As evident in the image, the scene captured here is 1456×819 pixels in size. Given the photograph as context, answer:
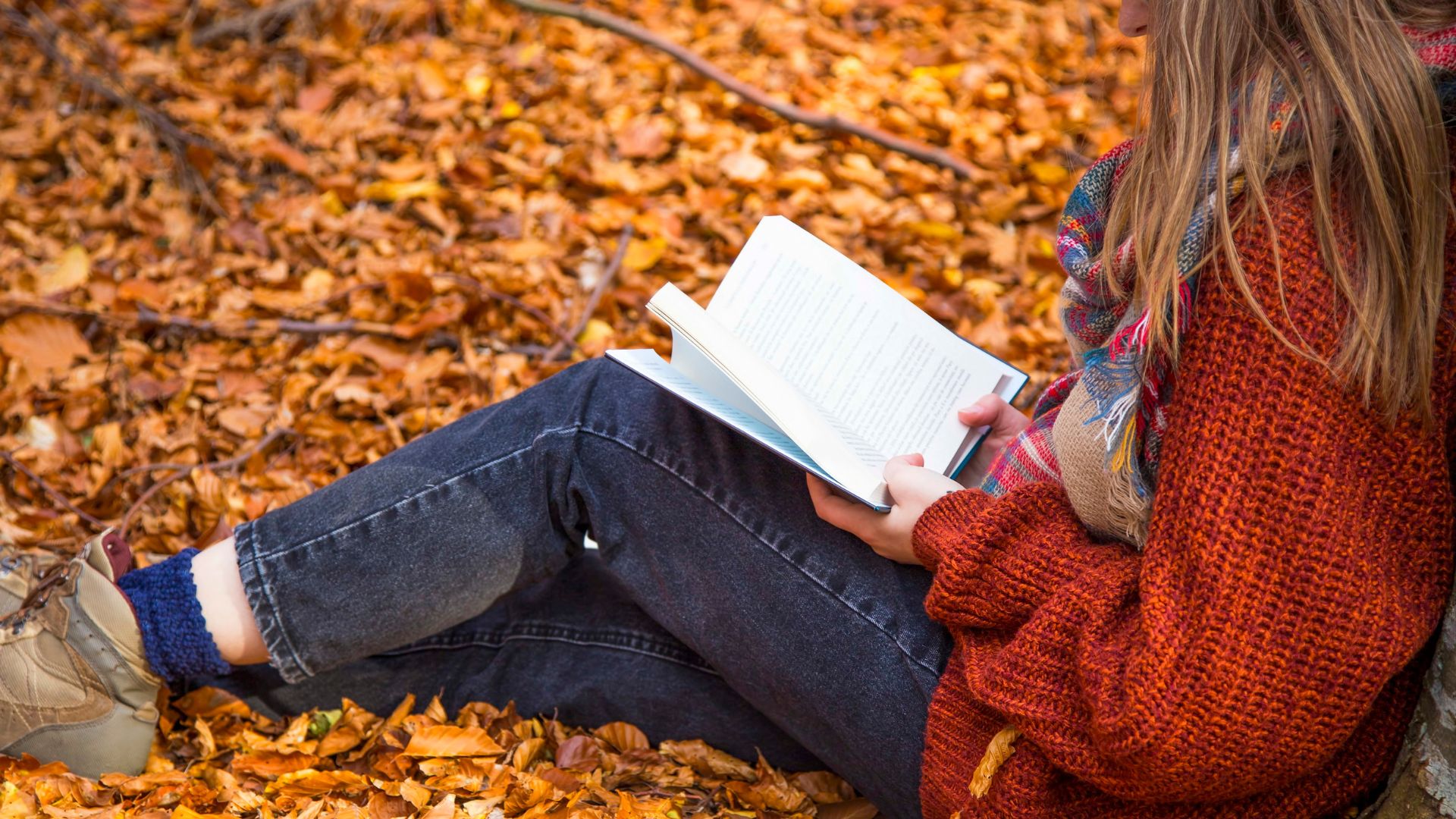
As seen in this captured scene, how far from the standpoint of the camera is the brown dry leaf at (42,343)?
7.19ft

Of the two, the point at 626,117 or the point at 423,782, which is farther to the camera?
the point at 626,117

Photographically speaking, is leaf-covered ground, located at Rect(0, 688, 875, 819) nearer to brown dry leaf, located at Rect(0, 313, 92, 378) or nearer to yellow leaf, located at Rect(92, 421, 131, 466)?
yellow leaf, located at Rect(92, 421, 131, 466)

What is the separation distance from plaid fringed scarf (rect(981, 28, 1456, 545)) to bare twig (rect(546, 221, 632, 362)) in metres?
1.19

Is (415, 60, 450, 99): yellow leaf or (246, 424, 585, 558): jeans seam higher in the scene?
(415, 60, 450, 99): yellow leaf

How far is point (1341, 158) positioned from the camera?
92 cm

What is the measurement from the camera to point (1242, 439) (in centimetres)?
89

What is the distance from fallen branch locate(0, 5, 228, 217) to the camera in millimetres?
2693

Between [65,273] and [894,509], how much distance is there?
211 centimetres

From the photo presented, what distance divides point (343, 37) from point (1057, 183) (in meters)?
2.03

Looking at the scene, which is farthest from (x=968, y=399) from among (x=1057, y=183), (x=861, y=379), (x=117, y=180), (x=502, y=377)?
(x=117, y=180)

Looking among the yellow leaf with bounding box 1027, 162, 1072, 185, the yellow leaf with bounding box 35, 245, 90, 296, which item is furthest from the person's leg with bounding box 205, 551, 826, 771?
the yellow leaf with bounding box 1027, 162, 1072, 185

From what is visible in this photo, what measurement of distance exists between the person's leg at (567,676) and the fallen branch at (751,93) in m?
1.62

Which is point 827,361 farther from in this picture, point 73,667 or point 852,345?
point 73,667

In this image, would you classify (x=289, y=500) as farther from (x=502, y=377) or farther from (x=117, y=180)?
(x=117, y=180)
